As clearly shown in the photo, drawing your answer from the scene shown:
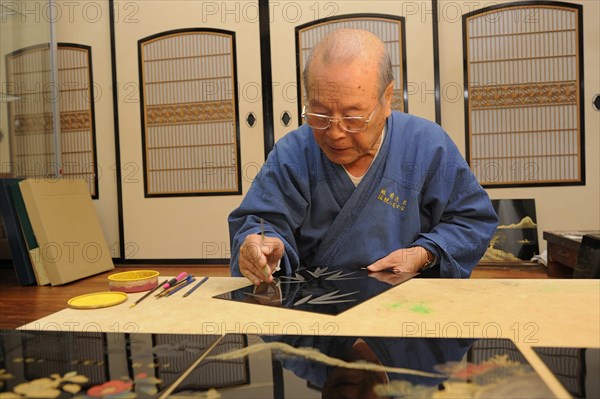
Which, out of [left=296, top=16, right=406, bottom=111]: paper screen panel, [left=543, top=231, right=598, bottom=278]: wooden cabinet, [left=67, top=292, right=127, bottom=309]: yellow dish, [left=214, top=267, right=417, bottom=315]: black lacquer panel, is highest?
[left=296, top=16, right=406, bottom=111]: paper screen panel

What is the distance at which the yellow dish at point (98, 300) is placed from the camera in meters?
0.91

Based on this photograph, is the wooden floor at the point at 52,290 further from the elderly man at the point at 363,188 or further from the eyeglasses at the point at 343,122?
the eyeglasses at the point at 343,122

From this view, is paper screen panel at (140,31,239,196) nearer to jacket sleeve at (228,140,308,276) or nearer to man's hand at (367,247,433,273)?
jacket sleeve at (228,140,308,276)

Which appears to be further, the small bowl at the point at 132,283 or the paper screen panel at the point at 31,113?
the paper screen panel at the point at 31,113

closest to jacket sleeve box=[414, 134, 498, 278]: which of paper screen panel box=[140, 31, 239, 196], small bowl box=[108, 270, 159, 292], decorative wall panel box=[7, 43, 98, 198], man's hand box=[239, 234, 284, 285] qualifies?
man's hand box=[239, 234, 284, 285]

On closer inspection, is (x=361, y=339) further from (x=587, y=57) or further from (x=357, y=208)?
(x=587, y=57)

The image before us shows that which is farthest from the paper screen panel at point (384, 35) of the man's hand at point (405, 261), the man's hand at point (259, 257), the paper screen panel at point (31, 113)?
the man's hand at point (259, 257)

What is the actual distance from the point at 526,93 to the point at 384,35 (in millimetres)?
1086

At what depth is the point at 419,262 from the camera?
1.27 meters

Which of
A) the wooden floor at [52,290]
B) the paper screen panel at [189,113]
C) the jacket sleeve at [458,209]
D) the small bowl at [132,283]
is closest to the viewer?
the small bowl at [132,283]

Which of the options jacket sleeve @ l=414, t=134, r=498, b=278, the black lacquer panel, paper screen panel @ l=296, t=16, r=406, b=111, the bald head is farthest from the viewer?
paper screen panel @ l=296, t=16, r=406, b=111

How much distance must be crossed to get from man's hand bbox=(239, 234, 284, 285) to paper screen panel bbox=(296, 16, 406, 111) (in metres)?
2.57

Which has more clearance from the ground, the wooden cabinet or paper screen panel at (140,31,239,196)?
paper screen panel at (140,31,239,196)

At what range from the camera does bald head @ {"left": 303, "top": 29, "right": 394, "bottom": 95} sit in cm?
119
